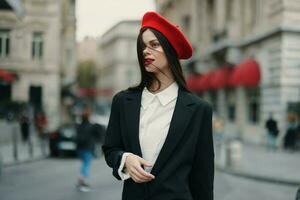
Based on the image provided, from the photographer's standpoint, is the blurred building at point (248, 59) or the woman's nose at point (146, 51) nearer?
the woman's nose at point (146, 51)

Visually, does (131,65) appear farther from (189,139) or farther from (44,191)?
(189,139)

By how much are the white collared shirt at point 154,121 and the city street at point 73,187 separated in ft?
21.5

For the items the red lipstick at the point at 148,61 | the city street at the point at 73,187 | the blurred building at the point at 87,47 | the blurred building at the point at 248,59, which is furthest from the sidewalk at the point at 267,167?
the blurred building at the point at 87,47

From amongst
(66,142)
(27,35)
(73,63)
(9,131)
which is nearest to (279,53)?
(66,142)

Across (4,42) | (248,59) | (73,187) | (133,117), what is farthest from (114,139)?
(4,42)

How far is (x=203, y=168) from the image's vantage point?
2.36 m

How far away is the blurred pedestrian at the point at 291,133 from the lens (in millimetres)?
18844

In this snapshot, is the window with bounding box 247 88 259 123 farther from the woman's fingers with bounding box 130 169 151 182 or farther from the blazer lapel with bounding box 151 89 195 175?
the woman's fingers with bounding box 130 169 151 182

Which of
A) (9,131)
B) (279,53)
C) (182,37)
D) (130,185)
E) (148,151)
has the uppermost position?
(279,53)

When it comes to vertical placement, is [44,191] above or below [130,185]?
below

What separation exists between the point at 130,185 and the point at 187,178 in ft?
0.96

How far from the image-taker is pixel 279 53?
2055 cm

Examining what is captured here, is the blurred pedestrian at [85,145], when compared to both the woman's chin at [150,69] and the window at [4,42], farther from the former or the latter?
the window at [4,42]

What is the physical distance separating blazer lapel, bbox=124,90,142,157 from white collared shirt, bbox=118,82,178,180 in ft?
0.09
